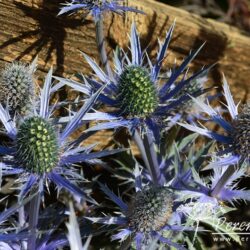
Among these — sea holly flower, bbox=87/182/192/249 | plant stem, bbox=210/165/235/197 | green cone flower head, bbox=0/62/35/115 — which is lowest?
sea holly flower, bbox=87/182/192/249

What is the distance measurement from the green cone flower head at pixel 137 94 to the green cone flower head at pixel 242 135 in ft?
1.00

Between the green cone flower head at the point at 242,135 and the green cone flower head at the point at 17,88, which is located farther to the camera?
the green cone flower head at the point at 17,88

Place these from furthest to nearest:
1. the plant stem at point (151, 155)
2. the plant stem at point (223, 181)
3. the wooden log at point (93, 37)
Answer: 1. the wooden log at point (93, 37)
2. the plant stem at point (151, 155)
3. the plant stem at point (223, 181)

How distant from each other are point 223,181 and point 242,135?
0.82ft

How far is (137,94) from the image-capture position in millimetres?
1622

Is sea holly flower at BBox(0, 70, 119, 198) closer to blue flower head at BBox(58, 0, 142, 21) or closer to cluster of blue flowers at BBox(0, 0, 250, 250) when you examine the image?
cluster of blue flowers at BBox(0, 0, 250, 250)

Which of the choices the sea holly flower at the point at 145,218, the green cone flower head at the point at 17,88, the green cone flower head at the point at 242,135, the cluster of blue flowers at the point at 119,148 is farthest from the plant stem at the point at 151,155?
the green cone flower head at the point at 17,88

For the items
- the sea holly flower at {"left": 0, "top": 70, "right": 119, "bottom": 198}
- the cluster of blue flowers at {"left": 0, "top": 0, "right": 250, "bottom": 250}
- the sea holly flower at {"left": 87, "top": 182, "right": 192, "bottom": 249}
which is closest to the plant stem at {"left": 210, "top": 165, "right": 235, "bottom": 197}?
the cluster of blue flowers at {"left": 0, "top": 0, "right": 250, "bottom": 250}

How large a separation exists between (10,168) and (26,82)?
1.36 ft

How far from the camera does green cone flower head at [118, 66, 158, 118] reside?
5.29ft

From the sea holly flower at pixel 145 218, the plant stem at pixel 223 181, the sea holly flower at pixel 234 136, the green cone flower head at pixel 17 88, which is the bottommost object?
the sea holly flower at pixel 145 218

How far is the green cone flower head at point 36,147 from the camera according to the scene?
1430mm

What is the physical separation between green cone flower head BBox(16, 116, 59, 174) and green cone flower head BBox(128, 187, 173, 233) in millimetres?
360

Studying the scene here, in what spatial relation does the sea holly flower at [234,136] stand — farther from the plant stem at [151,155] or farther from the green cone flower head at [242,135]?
the plant stem at [151,155]
